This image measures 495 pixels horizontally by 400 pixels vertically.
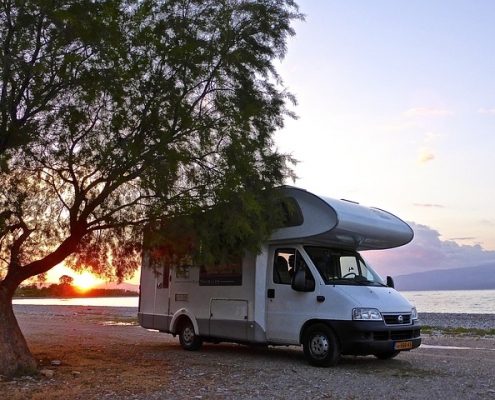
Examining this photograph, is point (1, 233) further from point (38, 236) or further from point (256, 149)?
→ point (256, 149)

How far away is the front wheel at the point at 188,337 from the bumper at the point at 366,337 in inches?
154

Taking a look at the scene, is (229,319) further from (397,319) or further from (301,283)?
(397,319)

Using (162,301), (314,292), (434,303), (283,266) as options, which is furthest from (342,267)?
(434,303)

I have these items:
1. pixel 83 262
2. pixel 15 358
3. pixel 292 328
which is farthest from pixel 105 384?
pixel 292 328

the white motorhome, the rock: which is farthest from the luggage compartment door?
the rock

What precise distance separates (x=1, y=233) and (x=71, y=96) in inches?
101

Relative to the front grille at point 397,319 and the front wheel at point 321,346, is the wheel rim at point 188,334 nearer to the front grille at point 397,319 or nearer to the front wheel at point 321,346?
the front wheel at point 321,346

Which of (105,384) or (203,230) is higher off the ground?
(203,230)

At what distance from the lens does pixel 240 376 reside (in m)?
10.6

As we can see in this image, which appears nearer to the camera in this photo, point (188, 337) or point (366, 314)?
point (366, 314)

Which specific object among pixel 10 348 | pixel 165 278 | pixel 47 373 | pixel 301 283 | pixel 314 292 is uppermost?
pixel 165 278

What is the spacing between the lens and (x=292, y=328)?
40.2 feet

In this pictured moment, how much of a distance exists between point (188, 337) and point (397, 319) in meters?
5.09

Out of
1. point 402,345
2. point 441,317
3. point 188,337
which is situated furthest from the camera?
point 441,317
